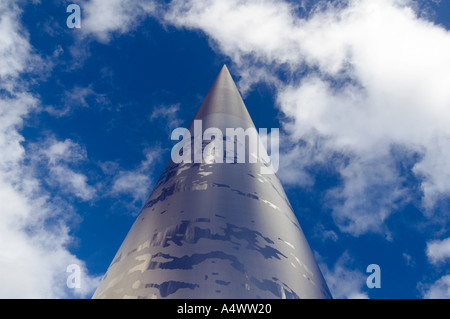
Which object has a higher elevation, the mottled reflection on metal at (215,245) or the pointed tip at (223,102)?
the pointed tip at (223,102)

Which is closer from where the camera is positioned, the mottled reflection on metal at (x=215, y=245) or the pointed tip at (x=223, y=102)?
the mottled reflection on metal at (x=215, y=245)

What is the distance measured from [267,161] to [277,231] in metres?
2.00

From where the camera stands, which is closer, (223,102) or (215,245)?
Answer: (215,245)

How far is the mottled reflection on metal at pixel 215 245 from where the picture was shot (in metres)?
2.97

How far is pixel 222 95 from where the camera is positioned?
7926 millimetres

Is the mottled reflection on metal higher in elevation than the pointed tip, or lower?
lower

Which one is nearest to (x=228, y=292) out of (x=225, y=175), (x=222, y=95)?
(x=225, y=175)

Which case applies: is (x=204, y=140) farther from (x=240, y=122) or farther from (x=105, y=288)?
(x=105, y=288)

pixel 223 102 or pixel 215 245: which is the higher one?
pixel 223 102

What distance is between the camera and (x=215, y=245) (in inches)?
128

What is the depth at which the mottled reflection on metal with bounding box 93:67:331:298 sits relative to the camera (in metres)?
2.97

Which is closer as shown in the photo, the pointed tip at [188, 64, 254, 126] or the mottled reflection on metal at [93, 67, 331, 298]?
the mottled reflection on metal at [93, 67, 331, 298]
